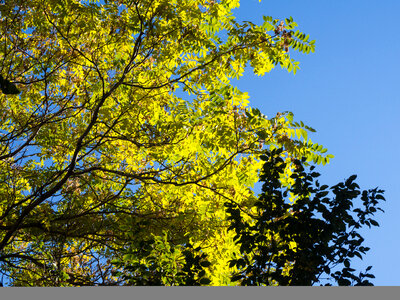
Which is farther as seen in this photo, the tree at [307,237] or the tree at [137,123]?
the tree at [137,123]

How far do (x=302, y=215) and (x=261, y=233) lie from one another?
487mm

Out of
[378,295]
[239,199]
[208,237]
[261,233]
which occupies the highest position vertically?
[239,199]

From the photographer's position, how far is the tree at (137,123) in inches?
290

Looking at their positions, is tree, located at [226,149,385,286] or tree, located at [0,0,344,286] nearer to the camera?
tree, located at [226,149,385,286]

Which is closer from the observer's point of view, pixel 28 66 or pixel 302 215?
pixel 302 215

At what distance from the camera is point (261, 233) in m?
4.74

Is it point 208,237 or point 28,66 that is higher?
point 28,66

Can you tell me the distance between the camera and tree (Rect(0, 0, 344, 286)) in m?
7.37

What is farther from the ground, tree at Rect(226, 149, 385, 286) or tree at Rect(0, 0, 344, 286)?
tree at Rect(0, 0, 344, 286)

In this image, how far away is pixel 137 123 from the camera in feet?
27.5

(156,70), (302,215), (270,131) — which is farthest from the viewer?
(156,70)

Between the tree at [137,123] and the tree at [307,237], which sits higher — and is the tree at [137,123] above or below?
above

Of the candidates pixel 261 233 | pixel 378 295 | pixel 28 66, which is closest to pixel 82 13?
pixel 28 66

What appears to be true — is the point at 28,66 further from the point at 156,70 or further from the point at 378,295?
the point at 378,295
